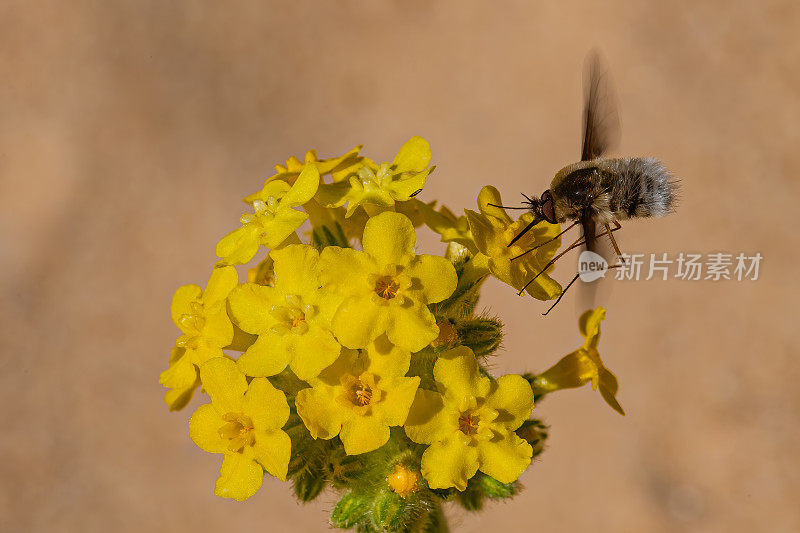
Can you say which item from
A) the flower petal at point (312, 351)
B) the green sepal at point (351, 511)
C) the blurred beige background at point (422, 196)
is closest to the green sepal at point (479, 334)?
the flower petal at point (312, 351)

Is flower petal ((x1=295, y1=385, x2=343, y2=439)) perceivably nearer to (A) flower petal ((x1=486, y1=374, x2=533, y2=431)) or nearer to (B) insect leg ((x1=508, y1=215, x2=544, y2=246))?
(A) flower petal ((x1=486, y1=374, x2=533, y2=431))

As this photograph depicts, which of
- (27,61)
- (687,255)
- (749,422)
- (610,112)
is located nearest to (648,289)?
(687,255)

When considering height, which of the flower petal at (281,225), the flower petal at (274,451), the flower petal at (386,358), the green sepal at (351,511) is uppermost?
the flower petal at (281,225)

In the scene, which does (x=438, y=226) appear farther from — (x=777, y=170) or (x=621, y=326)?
(x=777, y=170)

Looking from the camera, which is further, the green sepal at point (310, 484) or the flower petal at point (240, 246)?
the green sepal at point (310, 484)

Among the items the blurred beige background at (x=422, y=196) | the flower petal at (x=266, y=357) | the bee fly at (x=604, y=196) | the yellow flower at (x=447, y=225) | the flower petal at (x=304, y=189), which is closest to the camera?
the flower petal at (x=266, y=357)

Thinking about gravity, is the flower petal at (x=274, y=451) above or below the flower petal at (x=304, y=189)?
below

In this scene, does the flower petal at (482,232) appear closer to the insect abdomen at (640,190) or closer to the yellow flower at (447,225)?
the yellow flower at (447,225)
